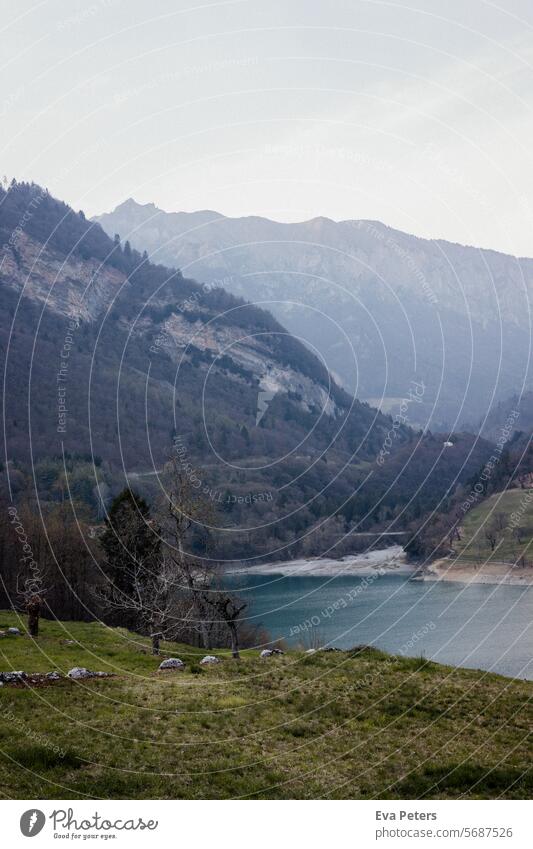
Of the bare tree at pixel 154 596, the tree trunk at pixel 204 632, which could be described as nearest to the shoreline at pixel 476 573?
the tree trunk at pixel 204 632

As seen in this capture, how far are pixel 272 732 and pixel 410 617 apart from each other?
8188 cm

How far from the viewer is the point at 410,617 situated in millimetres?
100750

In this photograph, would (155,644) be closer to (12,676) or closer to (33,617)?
(33,617)

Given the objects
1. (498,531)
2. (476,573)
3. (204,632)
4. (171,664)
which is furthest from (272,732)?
(498,531)

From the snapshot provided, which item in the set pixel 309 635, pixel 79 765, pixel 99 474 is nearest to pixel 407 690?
pixel 79 765

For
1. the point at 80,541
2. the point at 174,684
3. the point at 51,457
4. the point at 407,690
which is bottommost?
the point at 51,457

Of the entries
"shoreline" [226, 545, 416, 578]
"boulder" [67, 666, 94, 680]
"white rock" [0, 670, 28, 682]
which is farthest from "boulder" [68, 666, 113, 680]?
"shoreline" [226, 545, 416, 578]

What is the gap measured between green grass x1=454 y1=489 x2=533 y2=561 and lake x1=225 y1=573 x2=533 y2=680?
1405 cm

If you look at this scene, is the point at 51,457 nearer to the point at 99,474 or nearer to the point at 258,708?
the point at 99,474

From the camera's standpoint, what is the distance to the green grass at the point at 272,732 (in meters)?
18.2

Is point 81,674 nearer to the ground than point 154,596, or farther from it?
farther from it

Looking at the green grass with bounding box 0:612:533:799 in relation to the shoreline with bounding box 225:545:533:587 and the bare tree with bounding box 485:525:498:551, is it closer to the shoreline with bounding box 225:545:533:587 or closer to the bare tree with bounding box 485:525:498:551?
the shoreline with bounding box 225:545:533:587

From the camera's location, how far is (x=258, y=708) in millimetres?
24641
